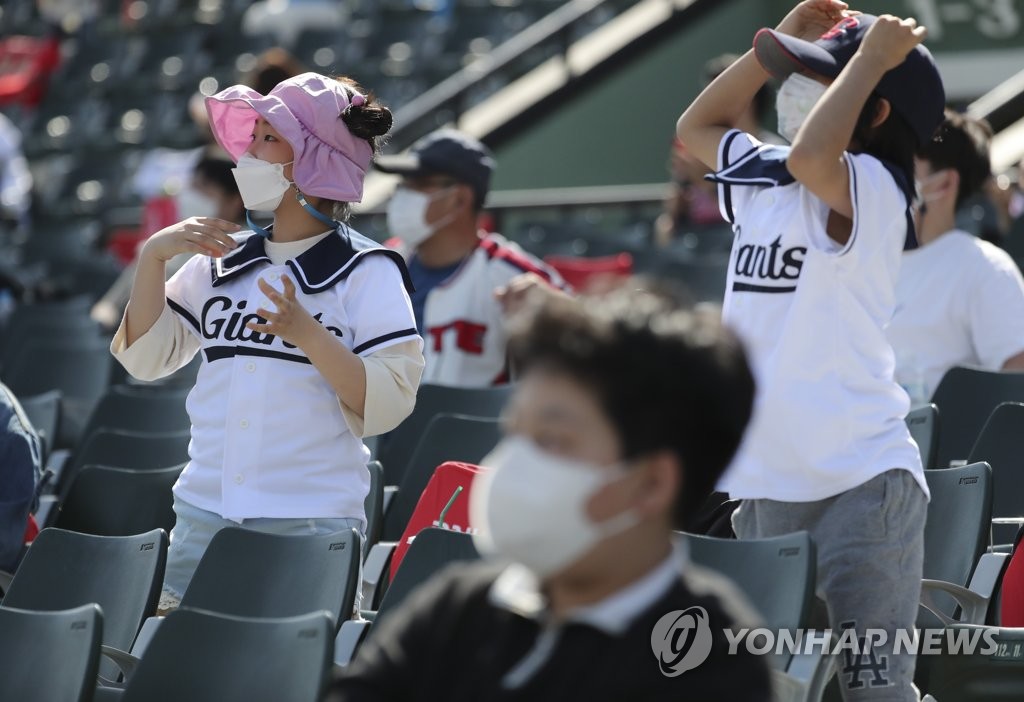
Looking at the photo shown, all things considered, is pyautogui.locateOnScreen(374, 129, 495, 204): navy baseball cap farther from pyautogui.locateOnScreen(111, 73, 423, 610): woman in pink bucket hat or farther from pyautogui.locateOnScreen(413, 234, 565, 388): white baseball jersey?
pyautogui.locateOnScreen(111, 73, 423, 610): woman in pink bucket hat

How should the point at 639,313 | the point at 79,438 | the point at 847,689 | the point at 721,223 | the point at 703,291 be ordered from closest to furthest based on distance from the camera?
the point at 639,313 → the point at 847,689 → the point at 79,438 → the point at 703,291 → the point at 721,223

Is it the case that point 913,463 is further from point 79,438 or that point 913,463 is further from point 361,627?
point 79,438

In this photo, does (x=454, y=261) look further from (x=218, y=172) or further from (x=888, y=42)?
(x=888, y=42)

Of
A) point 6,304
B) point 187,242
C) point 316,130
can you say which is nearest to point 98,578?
point 187,242

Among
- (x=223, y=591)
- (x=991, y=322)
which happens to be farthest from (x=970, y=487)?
(x=223, y=591)

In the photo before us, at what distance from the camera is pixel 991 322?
14.5 ft

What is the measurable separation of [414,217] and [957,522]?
2291mm

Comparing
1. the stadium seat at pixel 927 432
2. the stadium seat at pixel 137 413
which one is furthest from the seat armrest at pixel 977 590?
the stadium seat at pixel 137 413

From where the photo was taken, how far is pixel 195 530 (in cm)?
329

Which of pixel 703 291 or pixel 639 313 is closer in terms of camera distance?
pixel 639 313

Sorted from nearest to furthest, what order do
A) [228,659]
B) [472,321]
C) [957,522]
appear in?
[228,659] < [957,522] < [472,321]

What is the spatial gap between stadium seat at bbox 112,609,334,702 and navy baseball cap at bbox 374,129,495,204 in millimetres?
2751

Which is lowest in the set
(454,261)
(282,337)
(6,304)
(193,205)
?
→ (6,304)

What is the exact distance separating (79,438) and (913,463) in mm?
3383
